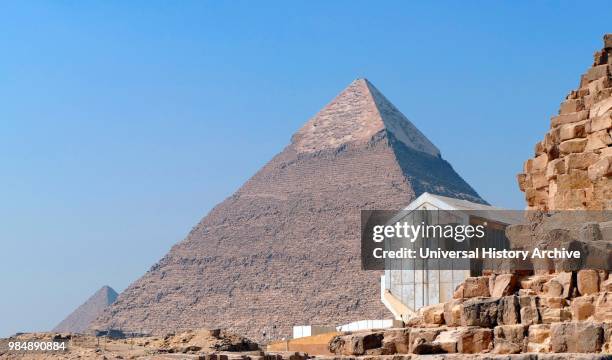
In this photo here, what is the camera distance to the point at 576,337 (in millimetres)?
8430

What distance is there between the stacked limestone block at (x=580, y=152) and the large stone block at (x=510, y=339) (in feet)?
5.81

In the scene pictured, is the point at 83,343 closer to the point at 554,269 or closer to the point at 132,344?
the point at 132,344

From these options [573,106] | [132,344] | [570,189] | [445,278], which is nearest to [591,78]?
[573,106]

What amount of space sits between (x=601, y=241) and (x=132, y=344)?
106ft

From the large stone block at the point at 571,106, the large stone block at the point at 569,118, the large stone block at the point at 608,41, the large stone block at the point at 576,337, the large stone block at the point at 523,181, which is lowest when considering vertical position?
→ the large stone block at the point at 576,337

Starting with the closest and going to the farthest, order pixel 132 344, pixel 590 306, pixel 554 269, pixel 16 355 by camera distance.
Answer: pixel 590 306
pixel 554 269
pixel 16 355
pixel 132 344

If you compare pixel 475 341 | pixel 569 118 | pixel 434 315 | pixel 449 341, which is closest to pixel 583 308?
pixel 475 341

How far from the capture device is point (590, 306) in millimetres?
8828

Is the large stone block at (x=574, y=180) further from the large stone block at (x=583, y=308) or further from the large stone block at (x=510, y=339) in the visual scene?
the large stone block at (x=510, y=339)

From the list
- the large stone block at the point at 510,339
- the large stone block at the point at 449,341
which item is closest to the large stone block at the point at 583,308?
the large stone block at the point at 510,339

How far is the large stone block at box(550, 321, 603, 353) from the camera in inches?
328

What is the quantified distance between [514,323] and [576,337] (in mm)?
764

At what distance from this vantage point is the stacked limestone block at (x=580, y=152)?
10586 mm

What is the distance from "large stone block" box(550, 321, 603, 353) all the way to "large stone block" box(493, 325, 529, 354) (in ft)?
1.05
